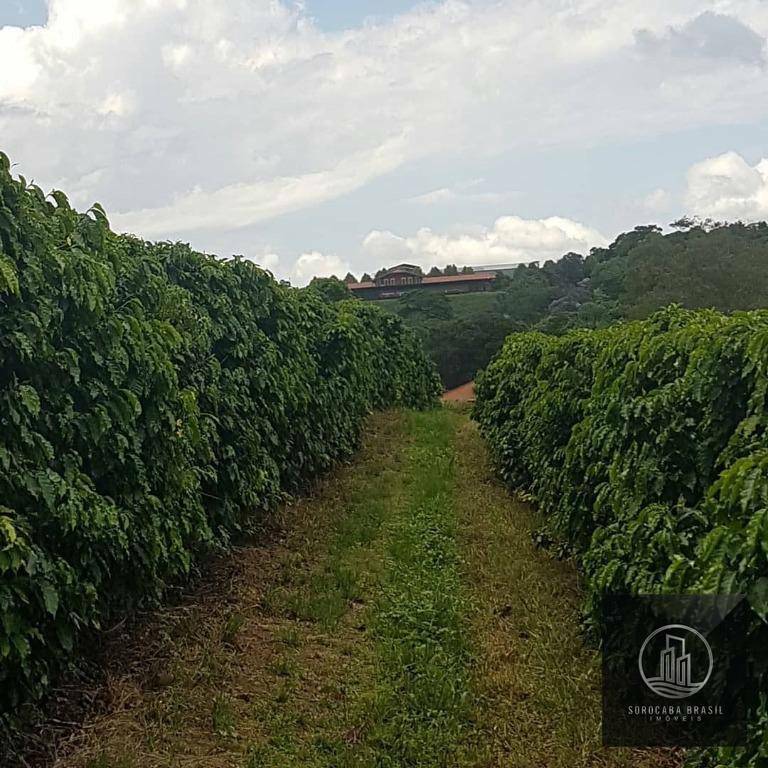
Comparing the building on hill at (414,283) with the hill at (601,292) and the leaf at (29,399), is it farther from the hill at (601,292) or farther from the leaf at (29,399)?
the leaf at (29,399)

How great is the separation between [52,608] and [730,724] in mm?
2636

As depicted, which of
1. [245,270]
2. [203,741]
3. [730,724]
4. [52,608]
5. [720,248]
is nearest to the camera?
[730,724]

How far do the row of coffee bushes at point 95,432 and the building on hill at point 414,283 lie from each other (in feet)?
156

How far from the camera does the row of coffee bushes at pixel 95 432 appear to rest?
3311 mm

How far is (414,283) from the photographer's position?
194 feet

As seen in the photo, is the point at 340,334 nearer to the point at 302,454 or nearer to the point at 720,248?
the point at 302,454

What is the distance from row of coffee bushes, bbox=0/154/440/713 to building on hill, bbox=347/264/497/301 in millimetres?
47461

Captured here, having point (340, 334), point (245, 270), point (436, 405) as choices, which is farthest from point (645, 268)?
point (245, 270)

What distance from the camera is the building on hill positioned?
5538 cm

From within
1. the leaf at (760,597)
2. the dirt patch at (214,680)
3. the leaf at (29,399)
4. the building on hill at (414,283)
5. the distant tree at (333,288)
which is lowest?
the dirt patch at (214,680)

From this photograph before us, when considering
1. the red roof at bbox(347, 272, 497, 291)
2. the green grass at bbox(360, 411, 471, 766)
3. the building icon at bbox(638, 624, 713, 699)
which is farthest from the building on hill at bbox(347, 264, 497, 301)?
the building icon at bbox(638, 624, 713, 699)

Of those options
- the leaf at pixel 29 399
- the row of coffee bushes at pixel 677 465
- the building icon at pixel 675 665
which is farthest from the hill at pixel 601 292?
the leaf at pixel 29 399

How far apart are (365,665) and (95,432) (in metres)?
2.22

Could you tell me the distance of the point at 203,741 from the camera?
389cm
